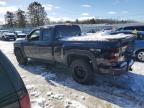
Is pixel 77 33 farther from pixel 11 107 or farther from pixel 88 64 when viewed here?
pixel 11 107

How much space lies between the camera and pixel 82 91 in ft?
20.3

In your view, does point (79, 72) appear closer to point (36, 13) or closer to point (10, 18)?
point (36, 13)

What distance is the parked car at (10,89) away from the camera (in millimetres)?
2031

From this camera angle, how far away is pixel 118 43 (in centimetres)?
591

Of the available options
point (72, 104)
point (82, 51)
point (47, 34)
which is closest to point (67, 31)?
point (47, 34)

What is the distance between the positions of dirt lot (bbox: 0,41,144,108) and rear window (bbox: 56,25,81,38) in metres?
1.42

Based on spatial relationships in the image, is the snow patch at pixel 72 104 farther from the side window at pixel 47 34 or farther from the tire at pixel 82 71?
the side window at pixel 47 34

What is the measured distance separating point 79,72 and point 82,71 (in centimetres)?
13

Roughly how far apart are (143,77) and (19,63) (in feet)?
18.3

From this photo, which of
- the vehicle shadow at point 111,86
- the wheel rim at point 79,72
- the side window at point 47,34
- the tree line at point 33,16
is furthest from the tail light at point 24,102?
the tree line at point 33,16

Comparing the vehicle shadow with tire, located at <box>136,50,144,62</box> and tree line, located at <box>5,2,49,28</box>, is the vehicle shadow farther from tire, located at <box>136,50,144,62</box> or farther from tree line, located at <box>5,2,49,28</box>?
tree line, located at <box>5,2,49,28</box>

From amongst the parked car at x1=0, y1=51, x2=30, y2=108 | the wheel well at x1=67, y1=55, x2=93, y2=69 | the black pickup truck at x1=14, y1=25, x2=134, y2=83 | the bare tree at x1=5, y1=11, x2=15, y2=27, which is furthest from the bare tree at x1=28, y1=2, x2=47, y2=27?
the parked car at x1=0, y1=51, x2=30, y2=108

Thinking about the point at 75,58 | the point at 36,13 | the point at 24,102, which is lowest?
the point at 75,58

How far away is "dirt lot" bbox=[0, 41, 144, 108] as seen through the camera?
5.30 m
